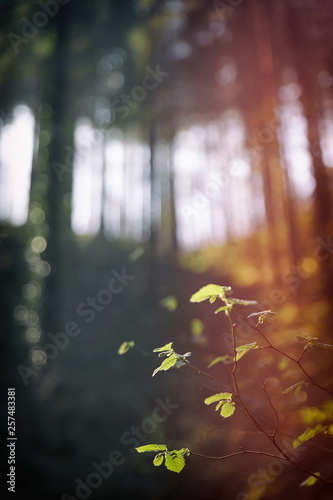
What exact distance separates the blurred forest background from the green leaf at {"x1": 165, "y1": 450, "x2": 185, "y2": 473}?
0.98 m

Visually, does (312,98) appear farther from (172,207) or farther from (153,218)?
(172,207)

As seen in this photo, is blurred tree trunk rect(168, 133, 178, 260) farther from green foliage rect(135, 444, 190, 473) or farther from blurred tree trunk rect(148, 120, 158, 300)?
green foliage rect(135, 444, 190, 473)

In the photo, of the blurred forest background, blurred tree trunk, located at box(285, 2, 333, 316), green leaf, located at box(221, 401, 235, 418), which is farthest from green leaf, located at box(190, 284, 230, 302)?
blurred tree trunk, located at box(285, 2, 333, 316)

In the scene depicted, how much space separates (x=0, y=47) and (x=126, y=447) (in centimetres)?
807

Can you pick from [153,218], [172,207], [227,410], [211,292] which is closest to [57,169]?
[153,218]

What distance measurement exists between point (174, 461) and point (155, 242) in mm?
8306

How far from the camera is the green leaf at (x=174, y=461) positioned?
1067 mm

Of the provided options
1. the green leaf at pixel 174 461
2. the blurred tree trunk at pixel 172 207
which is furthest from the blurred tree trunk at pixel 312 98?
the blurred tree trunk at pixel 172 207

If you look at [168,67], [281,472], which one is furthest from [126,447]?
[168,67]

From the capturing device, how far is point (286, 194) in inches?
259

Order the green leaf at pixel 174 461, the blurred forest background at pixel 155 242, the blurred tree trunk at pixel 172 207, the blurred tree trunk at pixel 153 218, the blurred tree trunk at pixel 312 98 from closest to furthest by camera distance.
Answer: the green leaf at pixel 174 461 < the blurred forest background at pixel 155 242 < the blurred tree trunk at pixel 312 98 < the blurred tree trunk at pixel 153 218 < the blurred tree trunk at pixel 172 207

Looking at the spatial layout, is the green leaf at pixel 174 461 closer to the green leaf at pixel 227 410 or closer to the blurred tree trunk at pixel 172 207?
the green leaf at pixel 227 410

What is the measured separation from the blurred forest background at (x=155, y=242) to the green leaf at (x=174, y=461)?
3.21 feet

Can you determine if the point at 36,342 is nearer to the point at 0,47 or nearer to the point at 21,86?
the point at 0,47
